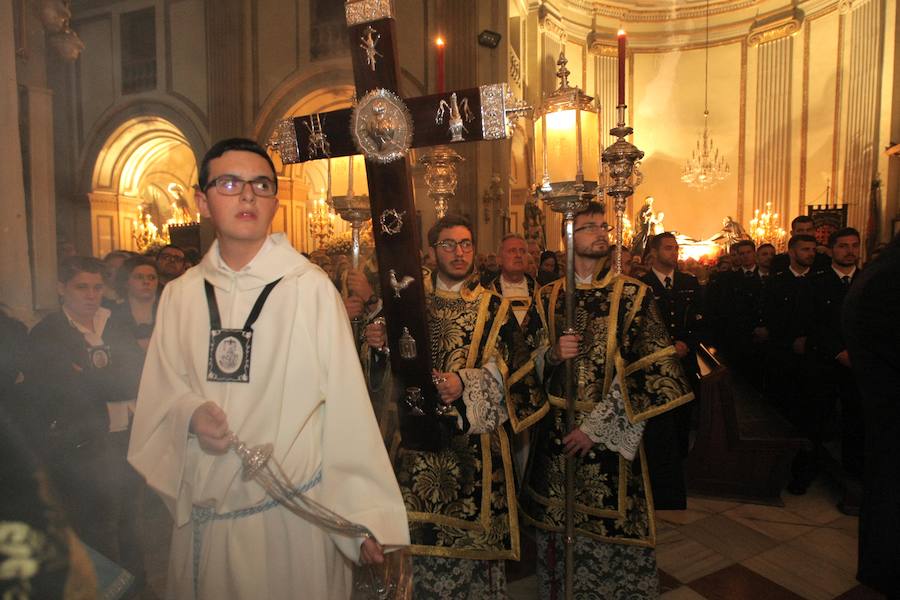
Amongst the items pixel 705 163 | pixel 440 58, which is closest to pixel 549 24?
pixel 705 163

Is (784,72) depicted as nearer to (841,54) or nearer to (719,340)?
(841,54)

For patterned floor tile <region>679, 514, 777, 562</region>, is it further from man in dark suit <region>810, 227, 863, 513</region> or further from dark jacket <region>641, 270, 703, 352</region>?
dark jacket <region>641, 270, 703, 352</region>

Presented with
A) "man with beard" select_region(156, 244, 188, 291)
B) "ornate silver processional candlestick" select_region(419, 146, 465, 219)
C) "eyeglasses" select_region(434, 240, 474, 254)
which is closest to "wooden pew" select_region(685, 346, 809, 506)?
"ornate silver processional candlestick" select_region(419, 146, 465, 219)

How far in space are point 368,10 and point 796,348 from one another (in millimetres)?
4503

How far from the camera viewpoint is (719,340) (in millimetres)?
6945

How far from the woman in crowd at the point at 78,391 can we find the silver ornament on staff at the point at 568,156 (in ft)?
6.72

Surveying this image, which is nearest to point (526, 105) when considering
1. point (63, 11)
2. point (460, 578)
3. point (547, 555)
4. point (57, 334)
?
point (460, 578)

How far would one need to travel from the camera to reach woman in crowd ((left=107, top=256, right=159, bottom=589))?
3.01 metres

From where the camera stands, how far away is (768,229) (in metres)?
18.2

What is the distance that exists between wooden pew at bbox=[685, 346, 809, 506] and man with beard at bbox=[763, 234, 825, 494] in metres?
0.25

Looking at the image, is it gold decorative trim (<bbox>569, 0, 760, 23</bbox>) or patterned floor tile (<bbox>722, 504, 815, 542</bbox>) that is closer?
patterned floor tile (<bbox>722, 504, 815, 542</bbox>)

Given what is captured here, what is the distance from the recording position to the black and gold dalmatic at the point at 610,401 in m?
→ 2.59

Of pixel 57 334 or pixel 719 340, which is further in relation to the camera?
pixel 719 340

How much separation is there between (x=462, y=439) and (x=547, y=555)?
0.80m
